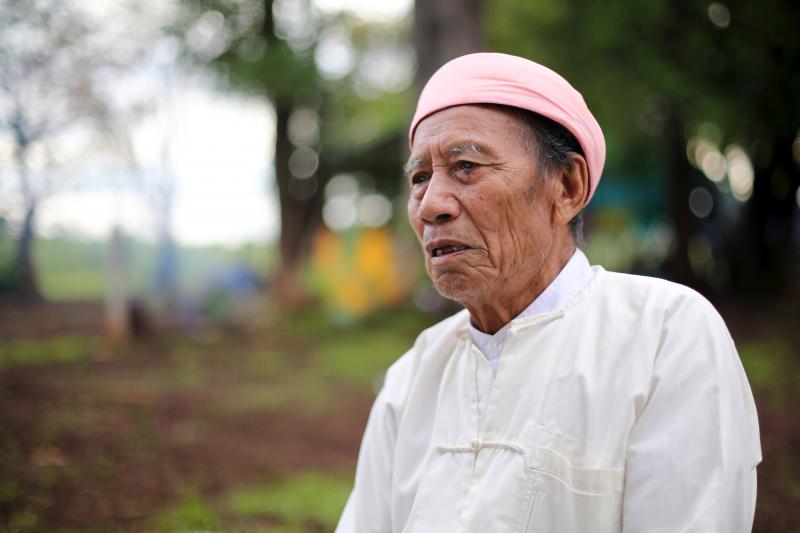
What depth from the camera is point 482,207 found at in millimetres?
1994

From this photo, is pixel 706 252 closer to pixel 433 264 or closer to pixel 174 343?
pixel 174 343

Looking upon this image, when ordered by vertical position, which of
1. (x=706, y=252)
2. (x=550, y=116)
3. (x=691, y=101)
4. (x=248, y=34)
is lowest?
(x=706, y=252)

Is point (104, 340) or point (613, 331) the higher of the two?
point (613, 331)

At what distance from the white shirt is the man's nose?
0.37 meters

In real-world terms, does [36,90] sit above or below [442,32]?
below

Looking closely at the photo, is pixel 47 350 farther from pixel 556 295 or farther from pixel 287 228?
pixel 287 228

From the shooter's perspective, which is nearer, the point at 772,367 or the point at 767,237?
the point at 772,367

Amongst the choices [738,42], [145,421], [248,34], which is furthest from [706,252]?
[145,421]

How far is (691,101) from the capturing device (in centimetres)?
902

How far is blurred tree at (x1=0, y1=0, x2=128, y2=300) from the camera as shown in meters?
4.79

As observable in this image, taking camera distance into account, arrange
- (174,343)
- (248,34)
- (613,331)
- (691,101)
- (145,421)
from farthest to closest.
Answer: (248,34), (174,343), (691,101), (145,421), (613,331)

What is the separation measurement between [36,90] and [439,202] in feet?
13.7

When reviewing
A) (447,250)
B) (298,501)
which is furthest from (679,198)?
(447,250)

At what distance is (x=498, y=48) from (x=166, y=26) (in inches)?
217
